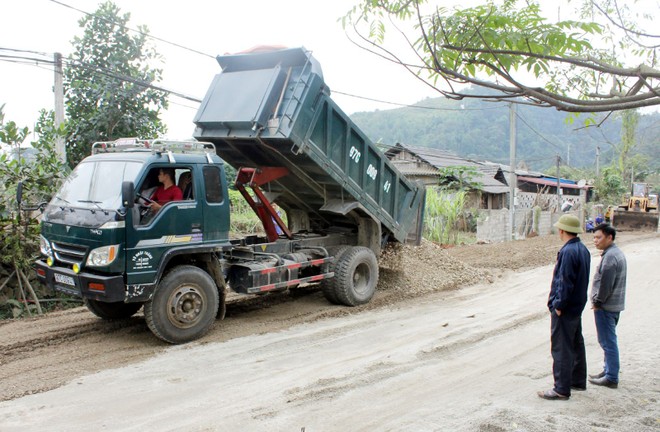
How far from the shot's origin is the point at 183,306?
6805 mm

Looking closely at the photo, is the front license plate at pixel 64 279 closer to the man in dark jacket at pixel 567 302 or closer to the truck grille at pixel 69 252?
the truck grille at pixel 69 252

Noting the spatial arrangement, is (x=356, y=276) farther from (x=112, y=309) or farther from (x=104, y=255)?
(x=104, y=255)

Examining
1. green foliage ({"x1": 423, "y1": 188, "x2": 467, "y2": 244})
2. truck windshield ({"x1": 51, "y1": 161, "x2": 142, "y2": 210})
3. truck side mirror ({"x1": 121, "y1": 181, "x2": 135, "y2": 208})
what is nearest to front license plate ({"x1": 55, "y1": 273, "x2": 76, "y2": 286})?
truck windshield ({"x1": 51, "y1": 161, "x2": 142, "y2": 210})

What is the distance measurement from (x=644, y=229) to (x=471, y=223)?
7.71 metres

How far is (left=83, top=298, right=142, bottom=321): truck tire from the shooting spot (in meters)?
7.42

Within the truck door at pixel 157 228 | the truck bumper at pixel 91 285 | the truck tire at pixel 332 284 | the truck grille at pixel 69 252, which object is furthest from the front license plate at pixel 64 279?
the truck tire at pixel 332 284

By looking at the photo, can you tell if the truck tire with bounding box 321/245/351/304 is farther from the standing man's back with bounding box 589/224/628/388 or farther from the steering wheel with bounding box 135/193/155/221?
the standing man's back with bounding box 589/224/628/388

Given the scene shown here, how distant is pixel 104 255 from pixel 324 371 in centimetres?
275

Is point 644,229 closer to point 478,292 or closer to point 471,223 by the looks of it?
point 471,223

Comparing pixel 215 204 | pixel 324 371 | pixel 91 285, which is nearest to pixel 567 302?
pixel 324 371

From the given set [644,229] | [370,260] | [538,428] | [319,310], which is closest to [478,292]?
[370,260]

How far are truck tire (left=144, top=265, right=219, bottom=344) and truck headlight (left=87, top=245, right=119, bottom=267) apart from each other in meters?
0.68

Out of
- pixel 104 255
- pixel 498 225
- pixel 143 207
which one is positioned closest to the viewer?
pixel 104 255

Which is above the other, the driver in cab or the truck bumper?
the driver in cab
